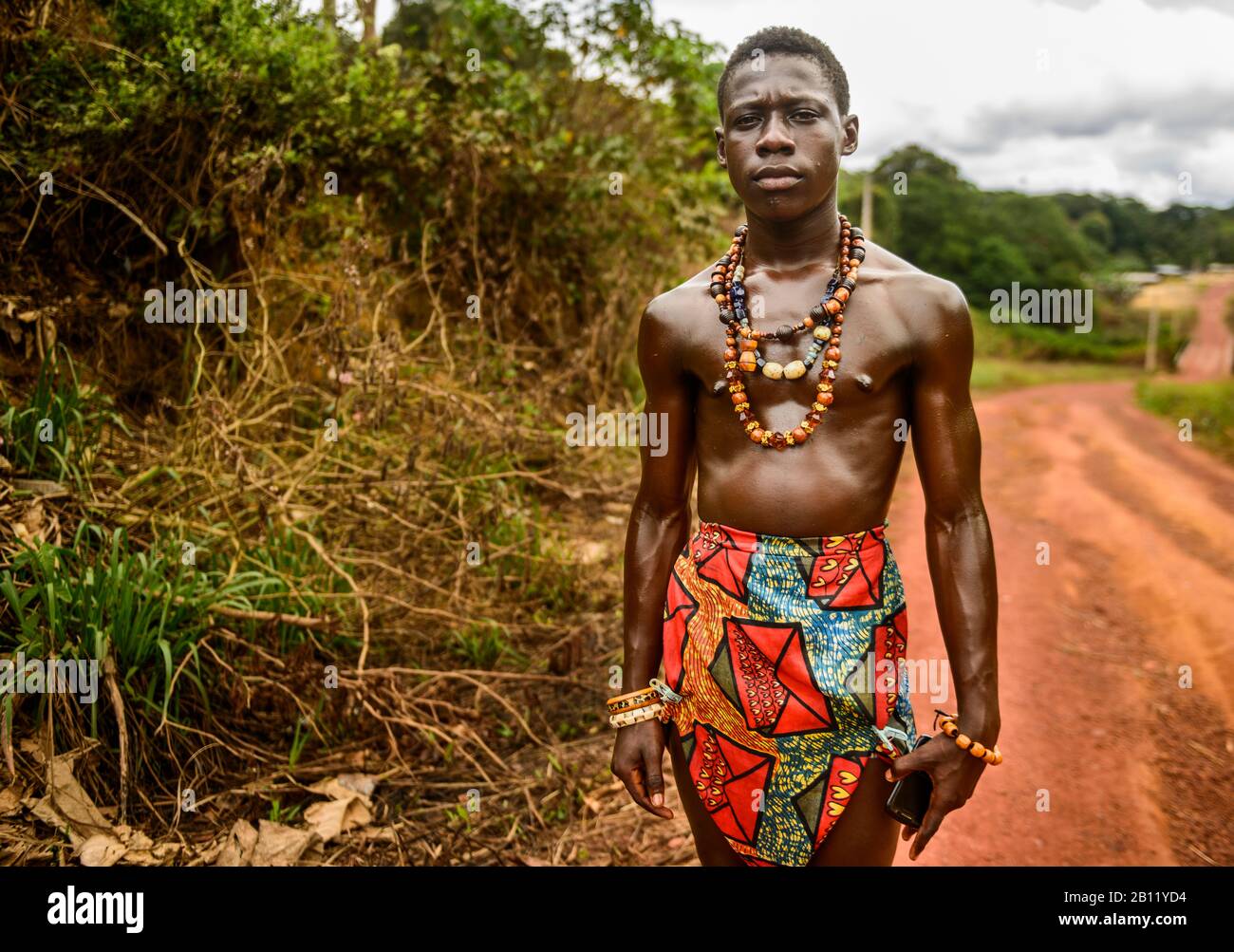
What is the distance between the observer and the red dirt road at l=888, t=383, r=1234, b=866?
3230mm

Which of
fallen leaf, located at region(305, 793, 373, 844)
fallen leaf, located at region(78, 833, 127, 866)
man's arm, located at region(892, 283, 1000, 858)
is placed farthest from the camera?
fallen leaf, located at region(305, 793, 373, 844)

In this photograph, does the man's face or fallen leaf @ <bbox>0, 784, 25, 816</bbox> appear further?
fallen leaf @ <bbox>0, 784, 25, 816</bbox>

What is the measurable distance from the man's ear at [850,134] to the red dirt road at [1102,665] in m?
2.30

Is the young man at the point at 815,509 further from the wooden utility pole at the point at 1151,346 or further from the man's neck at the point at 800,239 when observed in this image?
the wooden utility pole at the point at 1151,346

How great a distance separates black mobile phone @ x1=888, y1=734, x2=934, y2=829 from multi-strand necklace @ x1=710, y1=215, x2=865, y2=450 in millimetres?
596

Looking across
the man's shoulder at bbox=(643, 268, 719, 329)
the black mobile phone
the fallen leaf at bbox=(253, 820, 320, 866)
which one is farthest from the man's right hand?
the fallen leaf at bbox=(253, 820, 320, 866)

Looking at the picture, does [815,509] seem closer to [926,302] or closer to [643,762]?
[926,302]

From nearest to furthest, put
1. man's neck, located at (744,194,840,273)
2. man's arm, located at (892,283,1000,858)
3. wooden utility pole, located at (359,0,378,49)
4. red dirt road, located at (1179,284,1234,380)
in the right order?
1. man's arm, located at (892,283,1000,858)
2. man's neck, located at (744,194,840,273)
3. wooden utility pole, located at (359,0,378,49)
4. red dirt road, located at (1179,284,1234,380)

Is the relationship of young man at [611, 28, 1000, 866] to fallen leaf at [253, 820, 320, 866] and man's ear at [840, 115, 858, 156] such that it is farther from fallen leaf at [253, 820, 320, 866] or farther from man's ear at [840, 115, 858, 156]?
fallen leaf at [253, 820, 320, 866]

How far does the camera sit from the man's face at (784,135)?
64.3 inches

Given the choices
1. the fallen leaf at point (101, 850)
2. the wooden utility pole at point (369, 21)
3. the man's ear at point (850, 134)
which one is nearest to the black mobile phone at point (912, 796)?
the man's ear at point (850, 134)

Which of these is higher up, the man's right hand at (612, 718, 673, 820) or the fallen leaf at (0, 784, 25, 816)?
the man's right hand at (612, 718, 673, 820)

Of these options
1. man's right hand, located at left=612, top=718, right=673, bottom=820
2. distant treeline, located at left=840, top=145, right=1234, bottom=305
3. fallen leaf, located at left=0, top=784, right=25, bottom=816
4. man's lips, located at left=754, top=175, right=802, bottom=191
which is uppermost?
distant treeline, located at left=840, top=145, right=1234, bottom=305
